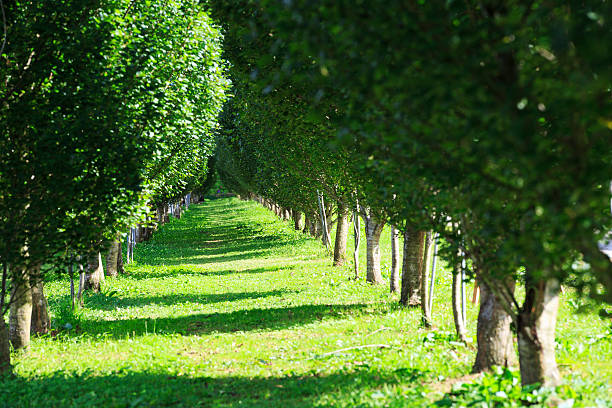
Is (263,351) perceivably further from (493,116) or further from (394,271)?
(493,116)

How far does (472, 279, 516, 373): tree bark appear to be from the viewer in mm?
7402

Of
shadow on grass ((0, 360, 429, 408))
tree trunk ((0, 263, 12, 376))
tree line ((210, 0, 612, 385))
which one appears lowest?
shadow on grass ((0, 360, 429, 408))

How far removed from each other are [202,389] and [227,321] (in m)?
5.86

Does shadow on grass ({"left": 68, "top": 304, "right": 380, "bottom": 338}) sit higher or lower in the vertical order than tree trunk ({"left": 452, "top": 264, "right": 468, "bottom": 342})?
lower

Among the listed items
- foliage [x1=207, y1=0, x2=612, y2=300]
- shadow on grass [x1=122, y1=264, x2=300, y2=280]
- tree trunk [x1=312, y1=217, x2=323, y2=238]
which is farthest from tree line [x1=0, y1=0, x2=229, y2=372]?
tree trunk [x1=312, y1=217, x2=323, y2=238]

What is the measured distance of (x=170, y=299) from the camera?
18000 mm

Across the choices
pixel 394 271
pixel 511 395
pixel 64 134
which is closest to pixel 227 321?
pixel 394 271

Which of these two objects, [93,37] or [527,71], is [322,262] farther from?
[527,71]

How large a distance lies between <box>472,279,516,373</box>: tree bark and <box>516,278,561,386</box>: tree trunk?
129 centimetres

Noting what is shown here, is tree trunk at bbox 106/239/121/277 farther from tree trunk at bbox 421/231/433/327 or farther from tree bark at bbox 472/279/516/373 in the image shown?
tree bark at bbox 472/279/516/373

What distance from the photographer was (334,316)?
44.7 ft

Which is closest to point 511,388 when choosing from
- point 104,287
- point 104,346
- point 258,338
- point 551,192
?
point 551,192

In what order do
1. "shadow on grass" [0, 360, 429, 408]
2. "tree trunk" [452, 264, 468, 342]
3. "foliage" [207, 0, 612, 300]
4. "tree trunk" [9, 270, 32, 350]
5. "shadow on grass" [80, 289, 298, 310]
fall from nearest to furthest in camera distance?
"foliage" [207, 0, 612, 300]
"shadow on grass" [0, 360, 429, 408]
"tree trunk" [452, 264, 468, 342]
"tree trunk" [9, 270, 32, 350]
"shadow on grass" [80, 289, 298, 310]

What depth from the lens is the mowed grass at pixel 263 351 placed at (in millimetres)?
7359
